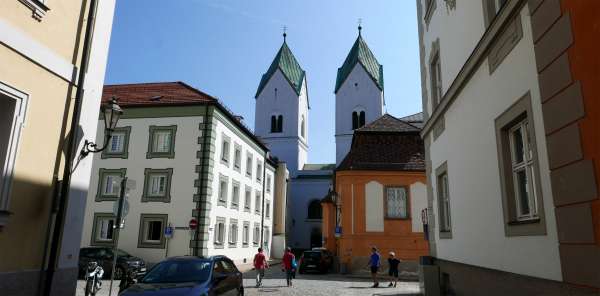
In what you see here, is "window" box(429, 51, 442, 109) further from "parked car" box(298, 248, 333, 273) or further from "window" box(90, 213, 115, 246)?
"window" box(90, 213, 115, 246)

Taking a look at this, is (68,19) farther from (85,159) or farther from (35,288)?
(35,288)

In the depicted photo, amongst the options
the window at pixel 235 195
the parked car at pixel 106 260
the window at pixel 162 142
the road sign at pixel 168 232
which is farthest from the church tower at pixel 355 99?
the parked car at pixel 106 260

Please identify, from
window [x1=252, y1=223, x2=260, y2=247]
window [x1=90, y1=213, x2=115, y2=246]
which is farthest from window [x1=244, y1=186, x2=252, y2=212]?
window [x1=90, y1=213, x2=115, y2=246]

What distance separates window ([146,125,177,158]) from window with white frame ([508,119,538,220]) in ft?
76.4

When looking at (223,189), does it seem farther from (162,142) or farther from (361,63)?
(361,63)

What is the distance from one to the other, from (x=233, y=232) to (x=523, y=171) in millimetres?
27263

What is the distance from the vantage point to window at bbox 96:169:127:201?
90.4 feet

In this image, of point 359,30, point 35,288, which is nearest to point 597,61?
point 35,288

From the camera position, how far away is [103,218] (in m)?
27.1

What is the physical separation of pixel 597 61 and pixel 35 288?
816cm

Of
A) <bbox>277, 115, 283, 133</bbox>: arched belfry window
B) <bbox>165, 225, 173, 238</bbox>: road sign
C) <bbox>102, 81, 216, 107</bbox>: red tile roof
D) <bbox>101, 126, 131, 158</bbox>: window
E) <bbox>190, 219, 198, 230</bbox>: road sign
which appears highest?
<bbox>277, 115, 283, 133</bbox>: arched belfry window

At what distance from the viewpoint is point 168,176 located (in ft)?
89.2

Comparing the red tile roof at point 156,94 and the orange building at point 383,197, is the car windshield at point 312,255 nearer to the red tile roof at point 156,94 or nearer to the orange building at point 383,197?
the orange building at point 383,197

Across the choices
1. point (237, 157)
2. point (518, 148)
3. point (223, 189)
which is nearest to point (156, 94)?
point (237, 157)
